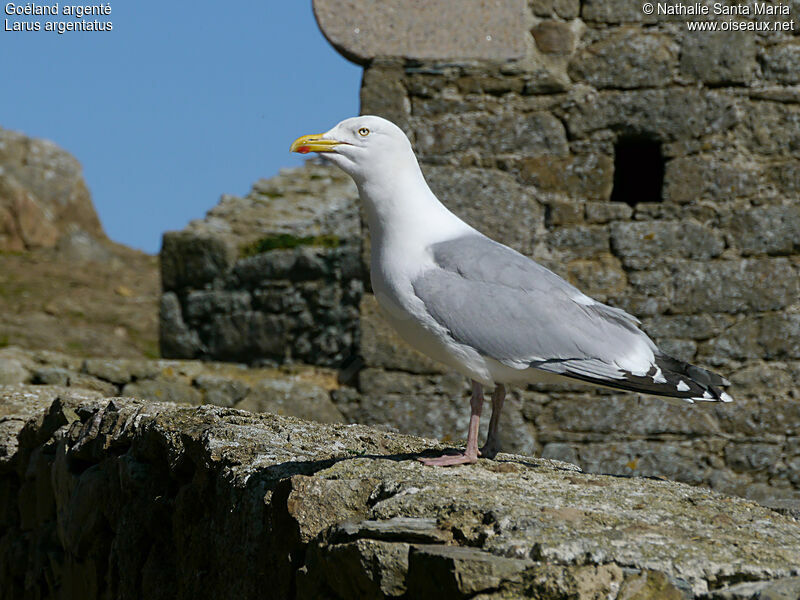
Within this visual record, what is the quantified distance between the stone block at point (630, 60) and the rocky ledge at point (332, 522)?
292 centimetres

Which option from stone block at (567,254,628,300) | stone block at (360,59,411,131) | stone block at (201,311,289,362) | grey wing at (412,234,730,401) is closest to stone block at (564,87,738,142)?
stone block at (567,254,628,300)

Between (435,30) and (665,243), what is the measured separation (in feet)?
5.51

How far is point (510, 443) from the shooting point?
5.43 meters

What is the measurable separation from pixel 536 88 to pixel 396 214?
273 centimetres

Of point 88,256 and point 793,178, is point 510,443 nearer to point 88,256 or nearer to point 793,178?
point 793,178

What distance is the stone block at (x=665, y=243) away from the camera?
5441 mm

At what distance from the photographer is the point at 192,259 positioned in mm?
6812

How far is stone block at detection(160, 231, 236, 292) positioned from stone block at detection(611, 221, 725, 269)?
2.63 m

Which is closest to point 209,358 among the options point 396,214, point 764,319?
point 764,319

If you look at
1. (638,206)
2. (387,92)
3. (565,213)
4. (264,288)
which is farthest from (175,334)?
(638,206)

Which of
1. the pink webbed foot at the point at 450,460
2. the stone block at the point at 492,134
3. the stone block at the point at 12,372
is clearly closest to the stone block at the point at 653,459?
the stone block at the point at 492,134

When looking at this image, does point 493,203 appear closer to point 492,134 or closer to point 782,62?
point 492,134

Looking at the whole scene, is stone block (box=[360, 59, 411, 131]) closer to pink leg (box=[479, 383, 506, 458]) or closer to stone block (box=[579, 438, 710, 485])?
stone block (box=[579, 438, 710, 485])

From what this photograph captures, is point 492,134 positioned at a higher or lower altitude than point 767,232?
higher
